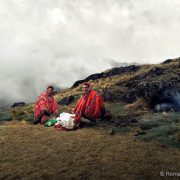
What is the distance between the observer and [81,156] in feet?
55.3

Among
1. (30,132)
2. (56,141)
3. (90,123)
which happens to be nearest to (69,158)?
(56,141)

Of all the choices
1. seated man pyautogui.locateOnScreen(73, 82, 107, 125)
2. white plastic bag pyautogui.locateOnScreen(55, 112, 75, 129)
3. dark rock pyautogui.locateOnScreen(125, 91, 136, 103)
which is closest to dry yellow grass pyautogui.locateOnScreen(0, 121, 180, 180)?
white plastic bag pyautogui.locateOnScreen(55, 112, 75, 129)

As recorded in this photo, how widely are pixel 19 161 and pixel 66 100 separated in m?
29.0

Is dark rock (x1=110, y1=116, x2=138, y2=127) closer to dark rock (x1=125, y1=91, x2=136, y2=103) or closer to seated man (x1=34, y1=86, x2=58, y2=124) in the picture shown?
seated man (x1=34, y1=86, x2=58, y2=124)

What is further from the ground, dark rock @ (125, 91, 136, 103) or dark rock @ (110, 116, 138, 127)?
dark rock @ (125, 91, 136, 103)

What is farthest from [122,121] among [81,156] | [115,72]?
[115,72]

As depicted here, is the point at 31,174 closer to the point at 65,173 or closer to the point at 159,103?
the point at 65,173

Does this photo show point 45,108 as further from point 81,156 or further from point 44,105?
point 81,156

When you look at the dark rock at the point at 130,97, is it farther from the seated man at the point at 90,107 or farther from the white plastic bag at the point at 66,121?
the white plastic bag at the point at 66,121

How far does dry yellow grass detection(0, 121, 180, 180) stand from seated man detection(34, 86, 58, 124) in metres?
5.01

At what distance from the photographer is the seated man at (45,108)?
2750 centimetres

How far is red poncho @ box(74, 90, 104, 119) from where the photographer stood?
88.6 ft

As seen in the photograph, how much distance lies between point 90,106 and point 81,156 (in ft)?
34.8

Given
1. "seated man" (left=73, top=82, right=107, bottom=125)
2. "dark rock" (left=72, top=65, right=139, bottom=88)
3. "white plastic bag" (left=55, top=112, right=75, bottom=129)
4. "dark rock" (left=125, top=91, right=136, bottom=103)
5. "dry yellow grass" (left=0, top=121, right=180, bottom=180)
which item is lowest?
"dry yellow grass" (left=0, top=121, right=180, bottom=180)
